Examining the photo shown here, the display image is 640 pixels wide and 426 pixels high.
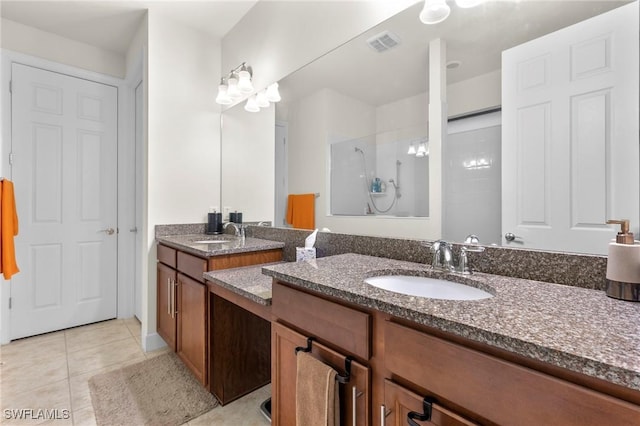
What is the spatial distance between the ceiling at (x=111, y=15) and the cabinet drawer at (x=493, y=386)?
256 cm

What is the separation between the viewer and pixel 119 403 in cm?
166

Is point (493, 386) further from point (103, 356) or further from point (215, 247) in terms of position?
point (103, 356)

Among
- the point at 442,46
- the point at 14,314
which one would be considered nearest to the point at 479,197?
the point at 442,46

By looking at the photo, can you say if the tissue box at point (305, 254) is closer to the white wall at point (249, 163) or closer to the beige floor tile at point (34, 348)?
the white wall at point (249, 163)

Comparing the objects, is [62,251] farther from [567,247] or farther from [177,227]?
[567,247]

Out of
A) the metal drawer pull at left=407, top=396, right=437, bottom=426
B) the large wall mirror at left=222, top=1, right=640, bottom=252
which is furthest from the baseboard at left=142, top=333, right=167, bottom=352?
the metal drawer pull at left=407, top=396, right=437, bottom=426

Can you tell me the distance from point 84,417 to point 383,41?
247 cm

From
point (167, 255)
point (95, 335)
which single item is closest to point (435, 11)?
point (167, 255)

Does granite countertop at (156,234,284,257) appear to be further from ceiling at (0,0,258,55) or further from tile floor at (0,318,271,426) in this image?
ceiling at (0,0,258,55)

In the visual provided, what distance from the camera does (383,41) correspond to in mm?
1472

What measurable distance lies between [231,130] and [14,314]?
234 cm

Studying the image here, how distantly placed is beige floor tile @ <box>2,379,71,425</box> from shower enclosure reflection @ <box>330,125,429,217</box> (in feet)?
6.06

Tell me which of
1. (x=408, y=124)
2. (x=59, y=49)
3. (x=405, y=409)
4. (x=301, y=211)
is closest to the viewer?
(x=405, y=409)

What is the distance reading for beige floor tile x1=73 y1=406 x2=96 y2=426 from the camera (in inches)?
59.6
